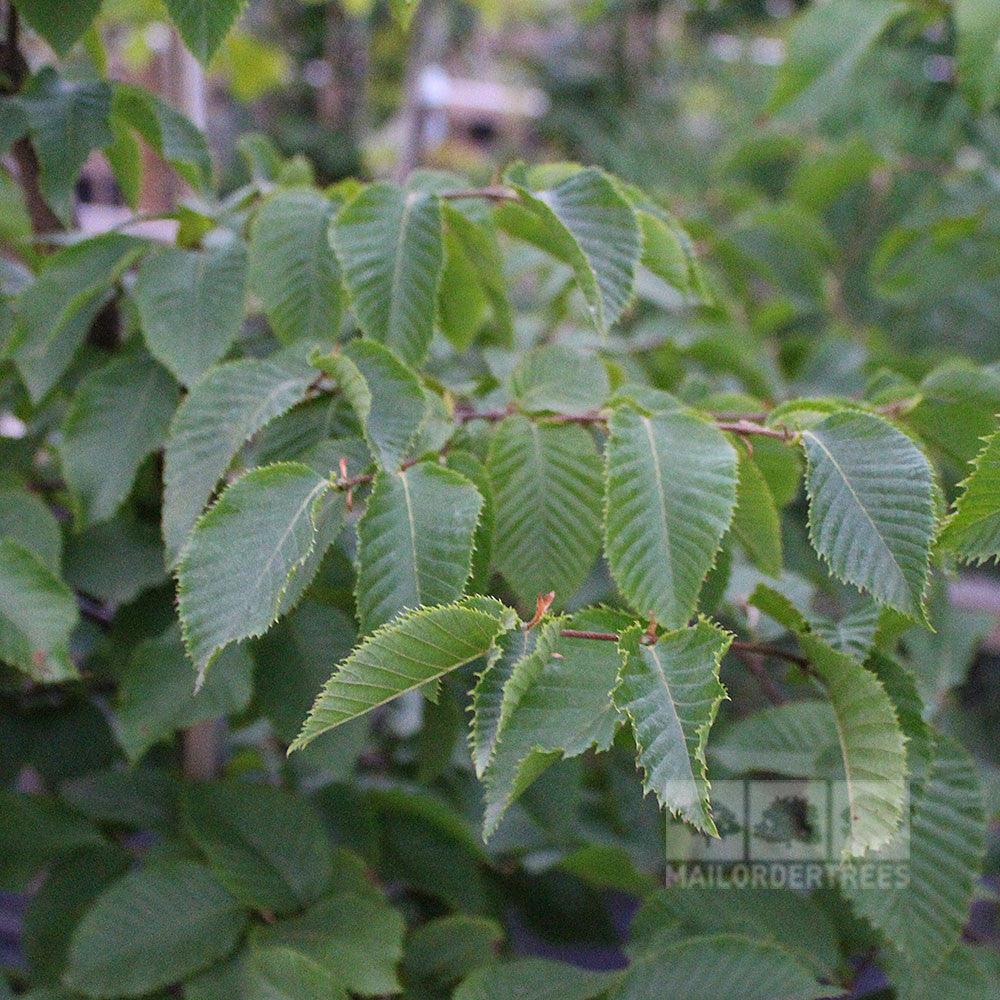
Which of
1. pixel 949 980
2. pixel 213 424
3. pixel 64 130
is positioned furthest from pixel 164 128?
pixel 949 980

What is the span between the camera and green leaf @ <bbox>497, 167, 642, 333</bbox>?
56 cm

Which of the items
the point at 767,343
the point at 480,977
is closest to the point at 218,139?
the point at 767,343

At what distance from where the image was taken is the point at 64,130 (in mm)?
684

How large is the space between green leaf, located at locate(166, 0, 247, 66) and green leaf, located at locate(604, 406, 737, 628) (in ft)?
1.06

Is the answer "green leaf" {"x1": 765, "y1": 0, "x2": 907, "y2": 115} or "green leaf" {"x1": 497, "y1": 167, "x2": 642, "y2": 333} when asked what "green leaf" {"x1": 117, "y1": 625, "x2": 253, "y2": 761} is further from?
"green leaf" {"x1": 765, "y1": 0, "x2": 907, "y2": 115}

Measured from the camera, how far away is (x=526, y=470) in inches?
23.2

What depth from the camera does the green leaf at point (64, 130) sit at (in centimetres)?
68

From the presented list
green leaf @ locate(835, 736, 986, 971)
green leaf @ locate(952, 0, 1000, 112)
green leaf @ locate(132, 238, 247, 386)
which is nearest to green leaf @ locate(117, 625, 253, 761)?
green leaf @ locate(132, 238, 247, 386)

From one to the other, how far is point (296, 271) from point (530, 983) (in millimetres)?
517

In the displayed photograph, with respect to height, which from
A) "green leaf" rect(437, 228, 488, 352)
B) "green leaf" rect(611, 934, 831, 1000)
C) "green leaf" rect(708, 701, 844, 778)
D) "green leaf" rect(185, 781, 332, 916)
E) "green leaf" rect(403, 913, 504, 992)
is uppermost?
"green leaf" rect(437, 228, 488, 352)

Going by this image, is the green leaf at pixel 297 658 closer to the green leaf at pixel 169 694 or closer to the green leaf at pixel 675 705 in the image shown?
the green leaf at pixel 169 694

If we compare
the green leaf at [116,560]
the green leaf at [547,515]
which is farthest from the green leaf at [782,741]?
the green leaf at [116,560]

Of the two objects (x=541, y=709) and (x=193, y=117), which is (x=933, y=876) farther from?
(x=193, y=117)

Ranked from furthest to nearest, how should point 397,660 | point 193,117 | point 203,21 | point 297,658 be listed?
point 193,117
point 297,658
point 203,21
point 397,660
